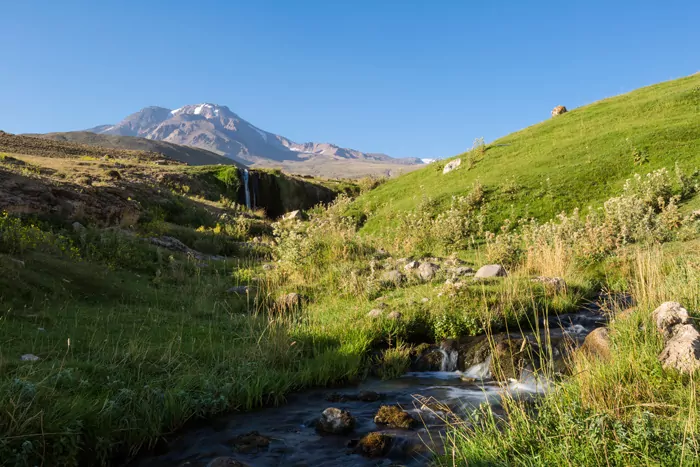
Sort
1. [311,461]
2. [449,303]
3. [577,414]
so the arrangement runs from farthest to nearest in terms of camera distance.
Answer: [449,303]
[311,461]
[577,414]

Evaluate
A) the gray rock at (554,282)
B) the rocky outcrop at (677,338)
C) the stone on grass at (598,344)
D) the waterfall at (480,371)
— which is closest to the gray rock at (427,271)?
the gray rock at (554,282)

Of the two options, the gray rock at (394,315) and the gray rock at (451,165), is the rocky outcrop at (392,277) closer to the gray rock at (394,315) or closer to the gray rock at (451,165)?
the gray rock at (394,315)

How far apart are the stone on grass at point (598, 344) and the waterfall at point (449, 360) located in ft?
6.46

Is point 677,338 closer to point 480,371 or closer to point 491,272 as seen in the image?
point 480,371

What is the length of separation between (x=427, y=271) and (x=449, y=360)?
4282mm

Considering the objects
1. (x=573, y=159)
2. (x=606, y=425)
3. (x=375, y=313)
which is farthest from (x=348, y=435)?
(x=573, y=159)

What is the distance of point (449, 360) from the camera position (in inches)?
290

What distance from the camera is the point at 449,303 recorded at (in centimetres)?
895

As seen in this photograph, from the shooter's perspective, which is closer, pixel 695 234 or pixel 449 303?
pixel 449 303

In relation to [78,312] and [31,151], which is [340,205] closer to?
[78,312]

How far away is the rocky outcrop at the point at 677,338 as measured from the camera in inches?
174

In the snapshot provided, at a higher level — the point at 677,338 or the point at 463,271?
the point at 677,338

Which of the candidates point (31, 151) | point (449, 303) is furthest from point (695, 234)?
point (31, 151)

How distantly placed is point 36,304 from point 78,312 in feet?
2.02
